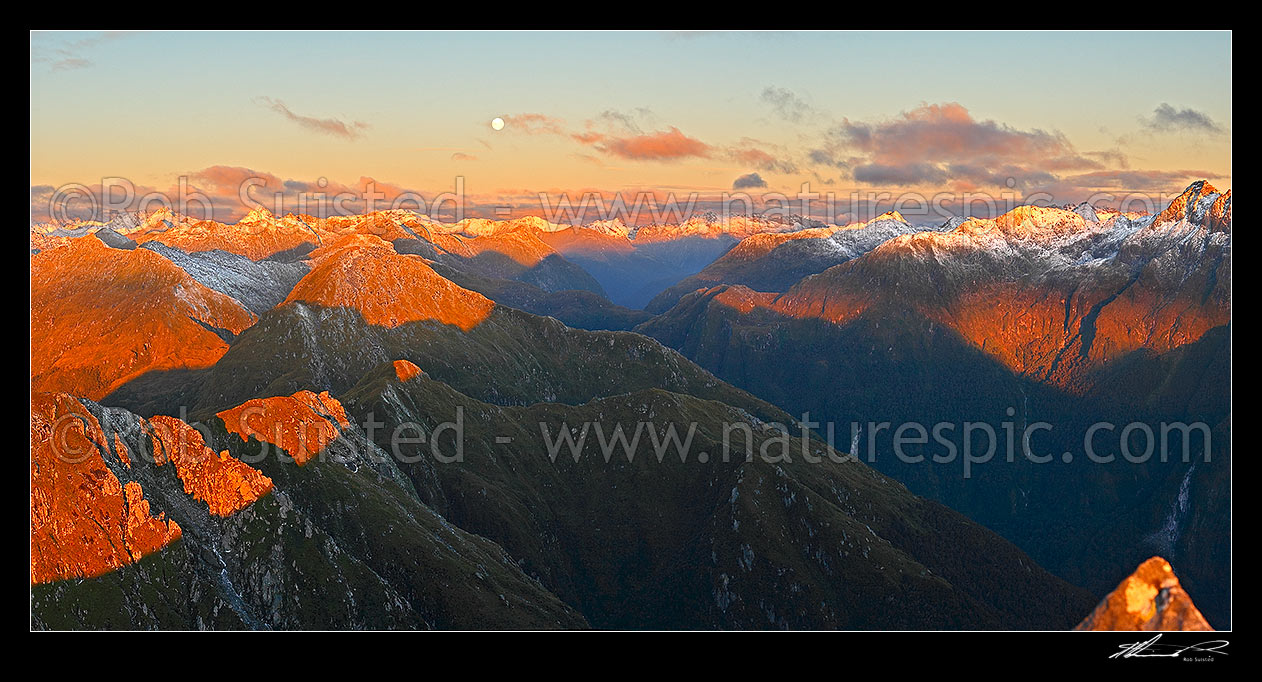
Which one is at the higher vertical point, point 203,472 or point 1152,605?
point 1152,605

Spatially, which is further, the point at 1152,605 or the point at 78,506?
the point at 78,506
